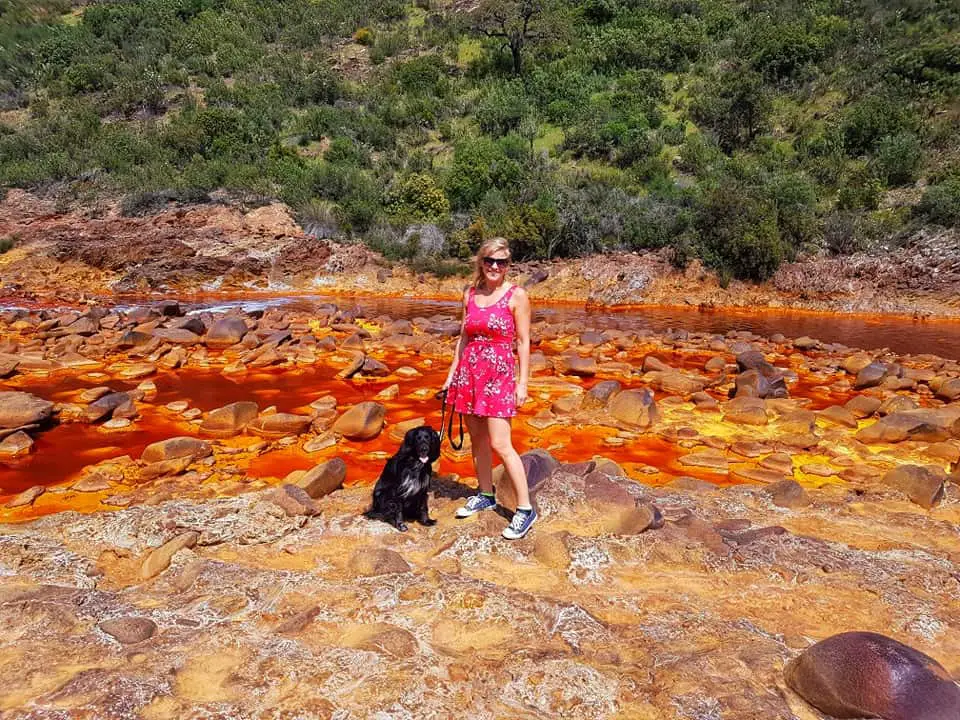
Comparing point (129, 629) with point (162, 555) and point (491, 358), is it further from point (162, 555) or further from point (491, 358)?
point (491, 358)

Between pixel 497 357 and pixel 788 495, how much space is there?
7.67ft

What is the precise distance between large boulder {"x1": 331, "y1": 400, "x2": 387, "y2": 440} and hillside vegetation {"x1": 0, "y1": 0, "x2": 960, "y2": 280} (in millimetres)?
12345

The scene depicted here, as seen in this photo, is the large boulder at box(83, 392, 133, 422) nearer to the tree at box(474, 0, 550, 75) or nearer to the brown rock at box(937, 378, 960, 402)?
the brown rock at box(937, 378, 960, 402)

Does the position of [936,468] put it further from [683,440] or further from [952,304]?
[952,304]

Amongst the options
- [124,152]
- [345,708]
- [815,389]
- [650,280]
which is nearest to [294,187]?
[124,152]

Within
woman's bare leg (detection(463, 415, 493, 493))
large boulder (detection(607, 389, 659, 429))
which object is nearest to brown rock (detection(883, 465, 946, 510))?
large boulder (detection(607, 389, 659, 429))

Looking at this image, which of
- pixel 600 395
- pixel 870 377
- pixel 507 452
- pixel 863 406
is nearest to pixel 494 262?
pixel 507 452

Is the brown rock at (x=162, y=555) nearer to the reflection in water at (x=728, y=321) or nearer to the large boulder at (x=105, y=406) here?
the large boulder at (x=105, y=406)

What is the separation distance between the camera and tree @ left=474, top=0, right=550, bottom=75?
1221 inches

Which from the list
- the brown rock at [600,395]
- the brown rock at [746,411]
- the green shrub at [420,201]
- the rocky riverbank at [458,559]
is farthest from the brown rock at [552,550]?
the green shrub at [420,201]

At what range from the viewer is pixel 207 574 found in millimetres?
2889

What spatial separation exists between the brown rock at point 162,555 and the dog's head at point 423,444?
1.26m

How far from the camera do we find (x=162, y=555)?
3053 mm

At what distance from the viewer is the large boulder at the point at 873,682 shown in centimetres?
190
